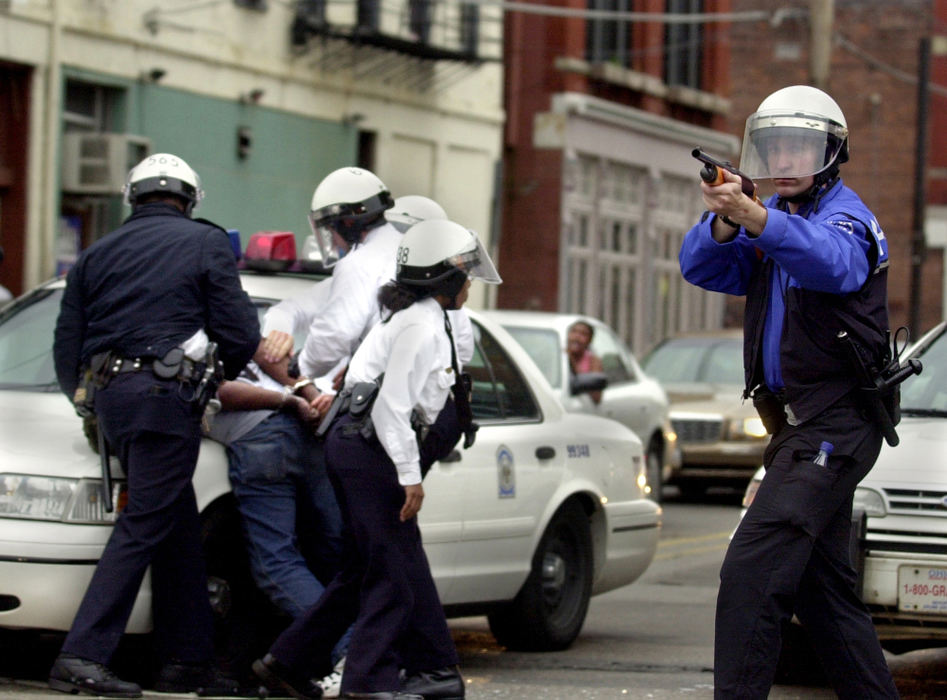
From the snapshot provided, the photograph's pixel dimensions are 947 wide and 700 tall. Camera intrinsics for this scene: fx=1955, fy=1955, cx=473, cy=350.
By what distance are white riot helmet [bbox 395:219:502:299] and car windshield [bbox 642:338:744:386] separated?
1236 centimetres

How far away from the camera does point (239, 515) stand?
7062 mm

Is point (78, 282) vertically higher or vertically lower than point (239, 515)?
higher

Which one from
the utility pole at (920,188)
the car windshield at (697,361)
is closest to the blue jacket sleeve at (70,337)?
the car windshield at (697,361)

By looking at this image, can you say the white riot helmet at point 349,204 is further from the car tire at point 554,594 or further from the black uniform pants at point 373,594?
the car tire at point 554,594

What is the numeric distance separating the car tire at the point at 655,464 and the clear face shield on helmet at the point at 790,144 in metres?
11.4

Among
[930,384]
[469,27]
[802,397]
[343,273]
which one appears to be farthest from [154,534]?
[469,27]

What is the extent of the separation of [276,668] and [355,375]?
3.43 feet

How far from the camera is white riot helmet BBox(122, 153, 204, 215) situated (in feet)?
23.2

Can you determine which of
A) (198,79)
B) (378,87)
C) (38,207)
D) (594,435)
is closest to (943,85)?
(378,87)

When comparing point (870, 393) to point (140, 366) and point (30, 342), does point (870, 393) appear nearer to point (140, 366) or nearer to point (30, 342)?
point (140, 366)

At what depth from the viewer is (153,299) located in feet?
22.3

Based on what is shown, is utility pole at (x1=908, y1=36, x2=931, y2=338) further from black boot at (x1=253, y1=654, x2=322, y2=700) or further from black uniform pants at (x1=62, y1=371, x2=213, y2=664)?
black uniform pants at (x1=62, y1=371, x2=213, y2=664)

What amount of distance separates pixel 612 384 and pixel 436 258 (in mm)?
10123

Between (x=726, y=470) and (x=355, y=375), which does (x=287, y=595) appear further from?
(x=726, y=470)
